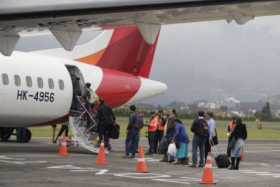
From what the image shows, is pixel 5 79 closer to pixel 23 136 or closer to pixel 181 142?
pixel 23 136

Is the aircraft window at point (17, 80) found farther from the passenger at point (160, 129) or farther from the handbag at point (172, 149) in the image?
the handbag at point (172, 149)

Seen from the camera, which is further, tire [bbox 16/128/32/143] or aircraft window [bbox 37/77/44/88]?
tire [bbox 16/128/32/143]

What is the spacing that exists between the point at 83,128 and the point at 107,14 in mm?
9661

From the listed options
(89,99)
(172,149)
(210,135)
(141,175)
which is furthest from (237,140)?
(89,99)

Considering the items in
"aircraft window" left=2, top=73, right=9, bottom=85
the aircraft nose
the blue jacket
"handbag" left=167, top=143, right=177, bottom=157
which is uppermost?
the aircraft nose

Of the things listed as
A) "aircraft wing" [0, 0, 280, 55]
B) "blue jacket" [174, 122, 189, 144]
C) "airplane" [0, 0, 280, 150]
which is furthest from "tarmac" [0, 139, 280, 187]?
"aircraft wing" [0, 0, 280, 55]

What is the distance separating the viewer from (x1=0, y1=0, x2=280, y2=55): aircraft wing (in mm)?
11797

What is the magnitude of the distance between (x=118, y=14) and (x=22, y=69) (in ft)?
28.6

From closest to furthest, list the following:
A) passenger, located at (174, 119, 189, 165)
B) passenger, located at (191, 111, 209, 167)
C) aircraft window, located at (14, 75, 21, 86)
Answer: passenger, located at (191, 111, 209, 167) → passenger, located at (174, 119, 189, 165) → aircraft window, located at (14, 75, 21, 86)

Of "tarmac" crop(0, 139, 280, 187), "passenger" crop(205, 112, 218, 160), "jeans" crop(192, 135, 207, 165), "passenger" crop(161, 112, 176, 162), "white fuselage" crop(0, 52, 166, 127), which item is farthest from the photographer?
"white fuselage" crop(0, 52, 166, 127)

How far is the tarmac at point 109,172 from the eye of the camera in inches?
512

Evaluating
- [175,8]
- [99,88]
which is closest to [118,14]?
[175,8]

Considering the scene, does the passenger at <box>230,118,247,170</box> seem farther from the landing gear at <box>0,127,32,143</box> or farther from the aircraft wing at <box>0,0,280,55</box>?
the landing gear at <box>0,127,32,143</box>

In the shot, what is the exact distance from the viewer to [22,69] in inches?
815
